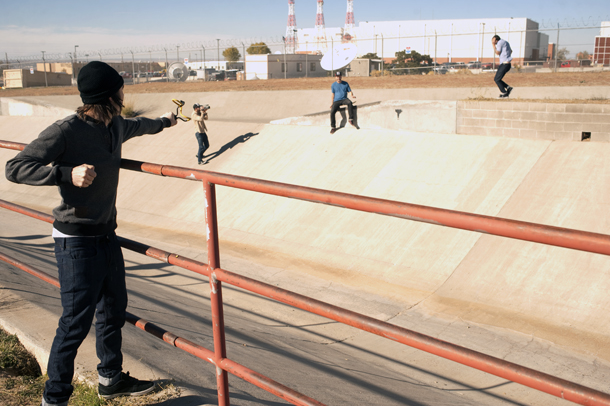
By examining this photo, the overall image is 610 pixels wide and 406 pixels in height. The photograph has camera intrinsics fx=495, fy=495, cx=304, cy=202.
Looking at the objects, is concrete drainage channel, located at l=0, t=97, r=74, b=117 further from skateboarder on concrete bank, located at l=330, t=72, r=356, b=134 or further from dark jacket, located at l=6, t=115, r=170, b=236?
dark jacket, located at l=6, t=115, r=170, b=236

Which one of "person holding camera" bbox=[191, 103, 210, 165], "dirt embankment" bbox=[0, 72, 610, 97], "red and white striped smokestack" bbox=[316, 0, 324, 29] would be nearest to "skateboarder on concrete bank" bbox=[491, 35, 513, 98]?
"dirt embankment" bbox=[0, 72, 610, 97]

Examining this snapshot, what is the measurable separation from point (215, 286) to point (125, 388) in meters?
0.99

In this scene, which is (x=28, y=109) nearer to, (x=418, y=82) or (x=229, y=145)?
(x=229, y=145)

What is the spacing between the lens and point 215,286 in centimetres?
224

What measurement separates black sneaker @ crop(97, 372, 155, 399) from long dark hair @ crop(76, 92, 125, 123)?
141 cm

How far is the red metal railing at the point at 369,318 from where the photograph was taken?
1376 mm

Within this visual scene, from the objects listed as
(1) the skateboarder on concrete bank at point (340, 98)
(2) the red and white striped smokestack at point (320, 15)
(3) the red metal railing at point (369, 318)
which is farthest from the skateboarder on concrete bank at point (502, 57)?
(2) the red and white striped smokestack at point (320, 15)

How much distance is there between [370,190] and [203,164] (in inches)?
266

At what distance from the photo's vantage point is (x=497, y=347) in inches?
269

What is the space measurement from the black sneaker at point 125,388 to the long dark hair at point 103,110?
1.41m

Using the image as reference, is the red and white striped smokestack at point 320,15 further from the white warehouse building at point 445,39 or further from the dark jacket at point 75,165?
the dark jacket at point 75,165

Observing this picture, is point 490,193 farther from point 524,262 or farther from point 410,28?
point 410,28

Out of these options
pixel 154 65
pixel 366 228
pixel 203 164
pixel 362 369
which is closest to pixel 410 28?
pixel 154 65

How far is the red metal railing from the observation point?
1.38 metres
